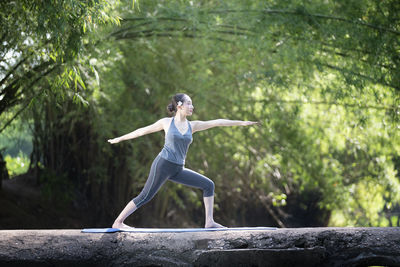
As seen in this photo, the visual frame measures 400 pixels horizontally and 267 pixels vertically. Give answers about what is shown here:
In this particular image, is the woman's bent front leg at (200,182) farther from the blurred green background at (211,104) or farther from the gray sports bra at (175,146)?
the blurred green background at (211,104)

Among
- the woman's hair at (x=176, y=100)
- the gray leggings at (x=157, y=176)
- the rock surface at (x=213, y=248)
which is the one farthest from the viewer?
the woman's hair at (x=176, y=100)

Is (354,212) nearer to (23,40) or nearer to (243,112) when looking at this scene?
(243,112)

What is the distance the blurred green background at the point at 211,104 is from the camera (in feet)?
22.7

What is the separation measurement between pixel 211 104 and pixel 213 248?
4901 mm

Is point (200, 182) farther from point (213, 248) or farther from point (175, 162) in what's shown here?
point (213, 248)

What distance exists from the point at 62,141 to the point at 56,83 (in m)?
4.65

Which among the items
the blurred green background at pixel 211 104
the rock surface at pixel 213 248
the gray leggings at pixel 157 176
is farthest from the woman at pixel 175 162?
the blurred green background at pixel 211 104

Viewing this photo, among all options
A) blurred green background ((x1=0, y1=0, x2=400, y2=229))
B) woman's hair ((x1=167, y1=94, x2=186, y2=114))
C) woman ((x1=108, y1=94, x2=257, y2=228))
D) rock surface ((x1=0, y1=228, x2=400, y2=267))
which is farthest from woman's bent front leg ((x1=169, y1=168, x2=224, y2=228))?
blurred green background ((x1=0, y1=0, x2=400, y2=229))

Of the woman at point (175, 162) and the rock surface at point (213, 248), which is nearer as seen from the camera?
the rock surface at point (213, 248)

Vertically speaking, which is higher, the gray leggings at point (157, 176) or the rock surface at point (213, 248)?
the gray leggings at point (157, 176)

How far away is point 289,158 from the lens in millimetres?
9141

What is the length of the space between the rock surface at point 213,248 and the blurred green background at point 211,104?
1.81 metres

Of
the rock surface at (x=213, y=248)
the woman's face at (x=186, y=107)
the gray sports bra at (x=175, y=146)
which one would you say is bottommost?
the rock surface at (x=213, y=248)

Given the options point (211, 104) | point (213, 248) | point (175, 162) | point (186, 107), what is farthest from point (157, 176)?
point (211, 104)
